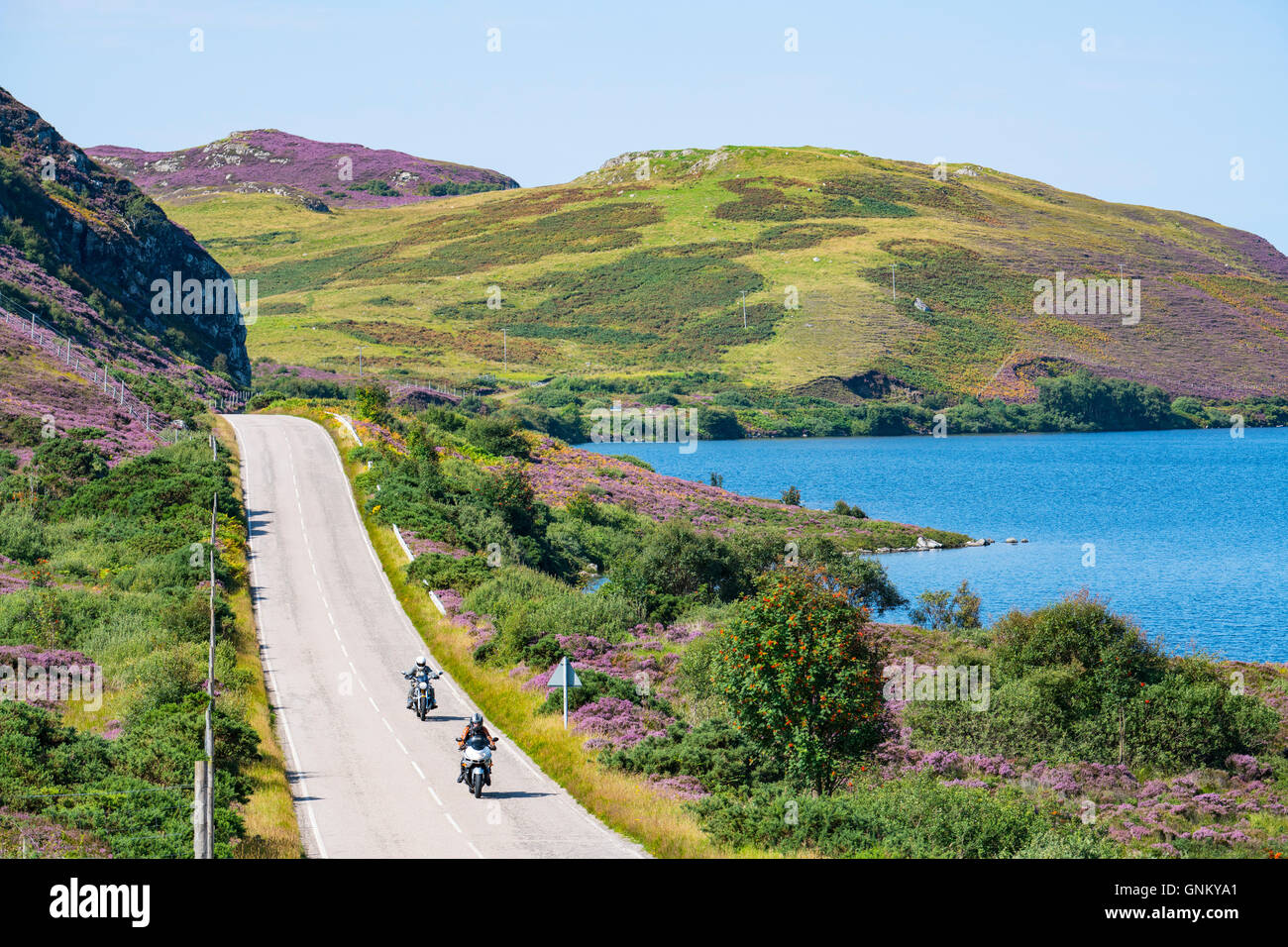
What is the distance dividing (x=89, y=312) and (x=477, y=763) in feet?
246

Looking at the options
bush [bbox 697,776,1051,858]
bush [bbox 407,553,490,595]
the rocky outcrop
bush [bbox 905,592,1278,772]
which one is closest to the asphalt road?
bush [bbox 407,553,490,595]

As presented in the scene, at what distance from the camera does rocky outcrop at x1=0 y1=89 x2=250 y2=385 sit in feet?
307

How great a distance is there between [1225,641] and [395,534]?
38131 millimetres

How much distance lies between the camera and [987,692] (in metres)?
35.2

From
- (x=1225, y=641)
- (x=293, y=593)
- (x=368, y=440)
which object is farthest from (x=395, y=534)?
(x=1225, y=641)

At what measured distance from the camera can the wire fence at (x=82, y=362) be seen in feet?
227

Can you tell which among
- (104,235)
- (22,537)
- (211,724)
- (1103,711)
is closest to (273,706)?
(211,724)

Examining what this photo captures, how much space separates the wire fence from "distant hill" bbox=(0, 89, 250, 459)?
0.13 m

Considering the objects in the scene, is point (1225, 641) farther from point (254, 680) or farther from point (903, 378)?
point (903, 378)

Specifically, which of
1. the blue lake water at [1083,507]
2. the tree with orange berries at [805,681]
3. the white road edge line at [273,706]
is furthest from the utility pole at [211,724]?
the blue lake water at [1083,507]

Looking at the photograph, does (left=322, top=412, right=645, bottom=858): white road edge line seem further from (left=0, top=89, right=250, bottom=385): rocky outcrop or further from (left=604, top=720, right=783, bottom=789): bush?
(left=0, top=89, right=250, bottom=385): rocky outcrop

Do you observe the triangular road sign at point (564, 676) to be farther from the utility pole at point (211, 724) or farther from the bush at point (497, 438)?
the bush at point (497, 438)

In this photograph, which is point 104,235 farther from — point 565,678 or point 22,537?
point 565,678
